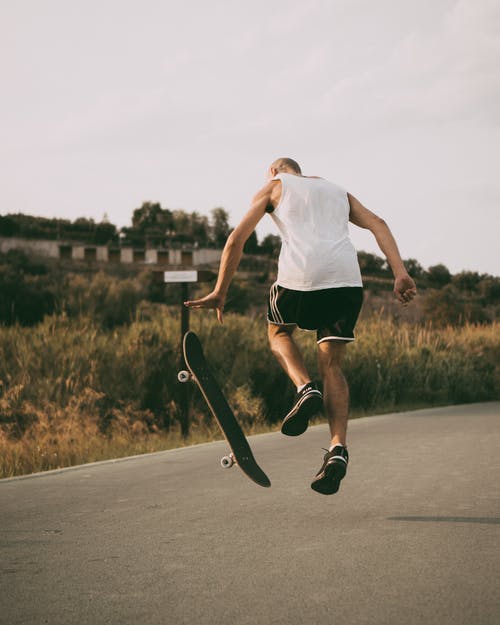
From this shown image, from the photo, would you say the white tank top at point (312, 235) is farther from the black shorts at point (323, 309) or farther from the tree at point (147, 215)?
the tree at point (147, 215)

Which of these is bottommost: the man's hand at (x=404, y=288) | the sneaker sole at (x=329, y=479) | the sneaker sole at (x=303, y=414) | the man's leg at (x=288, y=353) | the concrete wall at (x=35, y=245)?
the sneaker sole at (x=329, y=479)

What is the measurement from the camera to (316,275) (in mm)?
5488

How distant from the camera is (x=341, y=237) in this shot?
5578mm

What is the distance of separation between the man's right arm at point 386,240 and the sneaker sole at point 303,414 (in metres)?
0.79

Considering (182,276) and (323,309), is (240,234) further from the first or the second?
(182,276)

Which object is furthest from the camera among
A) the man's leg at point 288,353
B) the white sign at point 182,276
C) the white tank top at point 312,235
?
the white sign at point 182,276

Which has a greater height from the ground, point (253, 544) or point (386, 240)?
point (386, 240)

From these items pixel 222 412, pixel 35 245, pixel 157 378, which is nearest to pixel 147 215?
pixel 35 245

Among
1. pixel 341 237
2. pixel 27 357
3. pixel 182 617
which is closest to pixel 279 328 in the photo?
pixel 341 237

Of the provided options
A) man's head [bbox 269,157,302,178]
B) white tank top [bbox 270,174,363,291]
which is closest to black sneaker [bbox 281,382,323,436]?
white tank top [bbox 270,174,363,291]

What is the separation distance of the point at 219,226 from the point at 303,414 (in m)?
108

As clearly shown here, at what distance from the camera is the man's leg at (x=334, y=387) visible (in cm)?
561

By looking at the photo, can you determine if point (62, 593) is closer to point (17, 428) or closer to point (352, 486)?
point (352, 486)

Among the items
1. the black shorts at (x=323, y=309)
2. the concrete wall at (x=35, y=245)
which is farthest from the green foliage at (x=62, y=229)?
the black shorts at (x=323, y=309)
